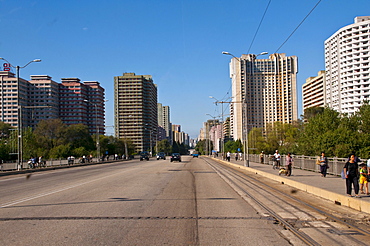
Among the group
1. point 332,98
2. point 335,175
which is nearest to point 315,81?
point 332,98

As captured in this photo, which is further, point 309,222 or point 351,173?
point 351,173

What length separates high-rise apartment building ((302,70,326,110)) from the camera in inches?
6610

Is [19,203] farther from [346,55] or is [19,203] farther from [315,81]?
[315,81]

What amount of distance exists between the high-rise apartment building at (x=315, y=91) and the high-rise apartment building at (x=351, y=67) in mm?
9153

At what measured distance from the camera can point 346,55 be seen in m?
148

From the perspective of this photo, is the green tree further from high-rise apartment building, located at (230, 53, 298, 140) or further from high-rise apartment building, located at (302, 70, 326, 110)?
high-rise apartment building, located at (302, 70, 326, 110)

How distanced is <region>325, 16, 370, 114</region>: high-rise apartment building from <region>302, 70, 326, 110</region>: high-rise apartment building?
9.15 m

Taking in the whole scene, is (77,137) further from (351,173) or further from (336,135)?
(351,173)

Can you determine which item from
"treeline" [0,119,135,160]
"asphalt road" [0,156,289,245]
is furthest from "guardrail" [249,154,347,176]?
"treeline" [0,119,135,160]

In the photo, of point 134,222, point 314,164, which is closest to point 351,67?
point 314,164

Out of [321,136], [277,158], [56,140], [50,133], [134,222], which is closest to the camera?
[134,222]

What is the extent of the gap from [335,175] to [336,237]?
57.2 feet

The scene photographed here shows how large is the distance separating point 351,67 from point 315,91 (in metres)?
29.5

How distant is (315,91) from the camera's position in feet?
572
